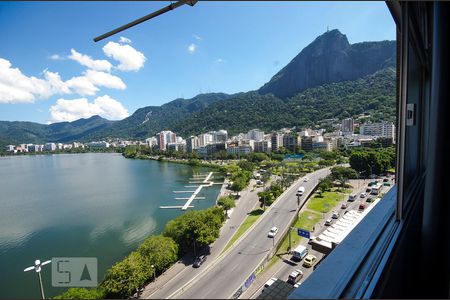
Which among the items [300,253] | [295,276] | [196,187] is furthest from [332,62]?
[295,276]

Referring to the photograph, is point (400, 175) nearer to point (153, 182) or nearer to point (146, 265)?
point (146, 265)

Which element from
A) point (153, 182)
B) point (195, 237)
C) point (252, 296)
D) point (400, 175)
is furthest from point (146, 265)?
point (153, 182)

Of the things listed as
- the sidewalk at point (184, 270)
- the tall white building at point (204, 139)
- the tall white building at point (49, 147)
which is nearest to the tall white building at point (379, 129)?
the tall white building at point (204, 139)

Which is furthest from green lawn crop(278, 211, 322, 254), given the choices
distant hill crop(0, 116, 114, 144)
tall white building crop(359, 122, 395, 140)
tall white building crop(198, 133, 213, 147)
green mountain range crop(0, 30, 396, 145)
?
distant hill crop(0, 116, 114, 144)

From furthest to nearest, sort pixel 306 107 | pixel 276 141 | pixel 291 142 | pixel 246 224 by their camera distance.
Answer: pixel 306 107 < pixel 276 141 < pixel 291 142 < pixel 246 224

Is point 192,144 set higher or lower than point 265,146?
higher

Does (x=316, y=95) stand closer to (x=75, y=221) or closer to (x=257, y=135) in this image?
(x=257, y=135)
